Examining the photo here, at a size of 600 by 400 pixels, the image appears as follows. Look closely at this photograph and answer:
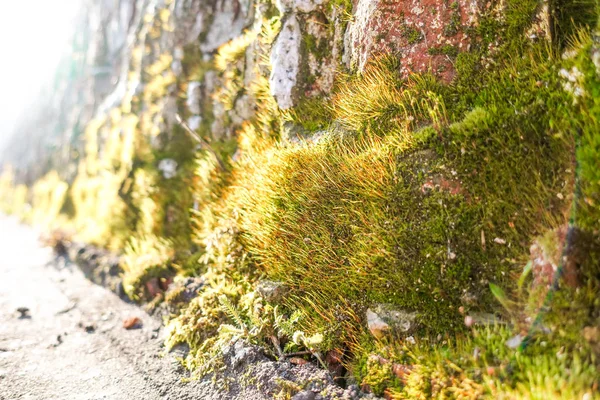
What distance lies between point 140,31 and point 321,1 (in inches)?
323

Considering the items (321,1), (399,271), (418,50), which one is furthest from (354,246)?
(321,1)

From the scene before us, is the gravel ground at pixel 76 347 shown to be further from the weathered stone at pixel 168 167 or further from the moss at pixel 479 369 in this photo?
the weathered stone at pixel 168 167

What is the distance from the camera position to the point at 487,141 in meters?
3.76

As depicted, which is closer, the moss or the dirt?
the moss

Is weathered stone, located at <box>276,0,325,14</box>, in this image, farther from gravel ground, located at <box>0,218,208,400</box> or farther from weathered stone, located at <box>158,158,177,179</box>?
gravel ground, located at <box>0,218,208,400</box>

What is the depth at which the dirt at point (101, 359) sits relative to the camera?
4047 millimetres

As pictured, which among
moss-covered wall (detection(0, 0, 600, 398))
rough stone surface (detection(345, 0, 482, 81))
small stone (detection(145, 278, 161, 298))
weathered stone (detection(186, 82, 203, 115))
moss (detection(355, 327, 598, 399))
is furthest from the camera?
weathered stone (detection(186, 82, 203, 115))

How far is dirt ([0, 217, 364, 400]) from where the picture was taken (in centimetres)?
405

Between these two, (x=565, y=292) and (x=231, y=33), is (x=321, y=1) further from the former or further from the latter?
(x=565, y=292)

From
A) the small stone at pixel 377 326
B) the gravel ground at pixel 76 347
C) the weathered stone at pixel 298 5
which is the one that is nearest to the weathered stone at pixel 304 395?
the small stone at pixel 377 326

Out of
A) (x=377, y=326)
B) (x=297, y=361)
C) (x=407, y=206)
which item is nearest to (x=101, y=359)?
(x=297, y=361)

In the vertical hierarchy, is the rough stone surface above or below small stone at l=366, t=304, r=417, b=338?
above

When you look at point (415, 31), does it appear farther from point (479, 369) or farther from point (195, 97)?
point (195, 97)

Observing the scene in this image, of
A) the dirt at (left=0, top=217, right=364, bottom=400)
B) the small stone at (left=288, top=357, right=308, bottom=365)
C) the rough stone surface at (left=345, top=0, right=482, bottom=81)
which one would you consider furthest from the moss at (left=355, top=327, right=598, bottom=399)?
the rough stone surface at (left=345, top=0, right=482, bottom=81)
